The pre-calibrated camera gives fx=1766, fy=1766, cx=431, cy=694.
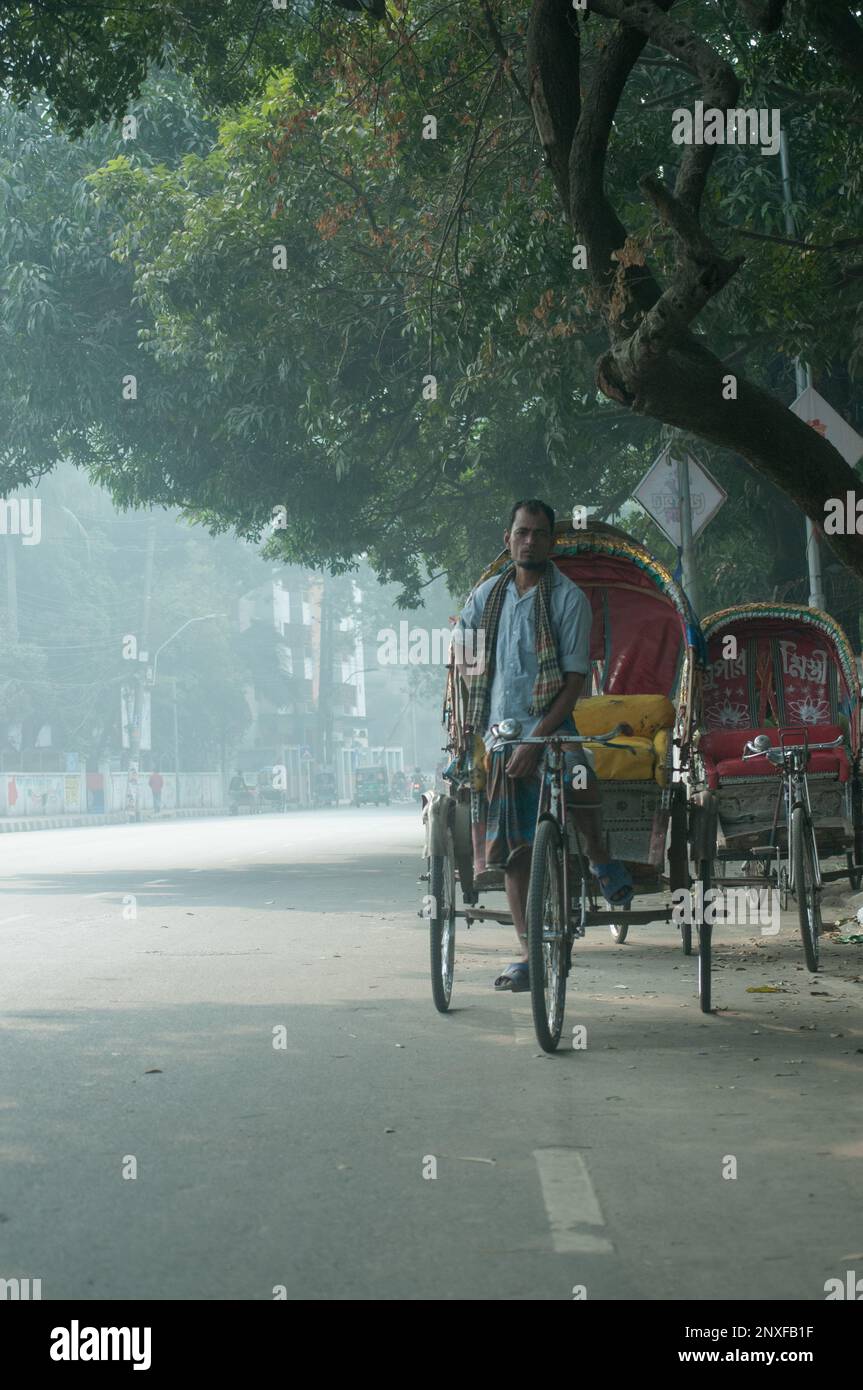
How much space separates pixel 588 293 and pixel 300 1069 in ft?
16.0

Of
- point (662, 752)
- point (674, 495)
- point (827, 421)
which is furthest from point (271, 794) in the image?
point (662, 752)

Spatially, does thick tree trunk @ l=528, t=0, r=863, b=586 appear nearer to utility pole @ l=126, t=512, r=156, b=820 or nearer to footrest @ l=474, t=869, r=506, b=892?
footrest @ l=474, t=869, r=506, b=892

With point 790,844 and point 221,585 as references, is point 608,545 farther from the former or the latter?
point 221,585

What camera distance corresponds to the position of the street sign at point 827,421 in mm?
14047

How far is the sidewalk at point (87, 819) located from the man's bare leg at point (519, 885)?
4380 cm

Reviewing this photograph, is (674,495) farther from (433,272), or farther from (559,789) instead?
(559,789)

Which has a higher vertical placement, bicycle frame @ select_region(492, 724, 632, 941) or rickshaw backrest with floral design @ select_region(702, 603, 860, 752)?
rickshaw backrest with floral design @ select_region(702, 603, 860, 752)

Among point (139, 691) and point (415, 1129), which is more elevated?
point (139, 691)

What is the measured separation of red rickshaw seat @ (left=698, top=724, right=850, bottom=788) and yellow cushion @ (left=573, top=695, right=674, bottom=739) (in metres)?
1.35

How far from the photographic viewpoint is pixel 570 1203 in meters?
4.68

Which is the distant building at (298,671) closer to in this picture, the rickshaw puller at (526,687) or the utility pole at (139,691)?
the utility pole at (139,691)

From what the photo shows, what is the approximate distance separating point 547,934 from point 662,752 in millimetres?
2256

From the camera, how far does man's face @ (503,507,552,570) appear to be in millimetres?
8055

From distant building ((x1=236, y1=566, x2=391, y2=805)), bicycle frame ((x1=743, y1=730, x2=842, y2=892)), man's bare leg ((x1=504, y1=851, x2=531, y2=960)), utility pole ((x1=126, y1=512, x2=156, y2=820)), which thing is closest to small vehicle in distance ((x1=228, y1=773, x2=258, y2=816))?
utility pole ((x1=126, y1=512, x2=156, y2=820))
